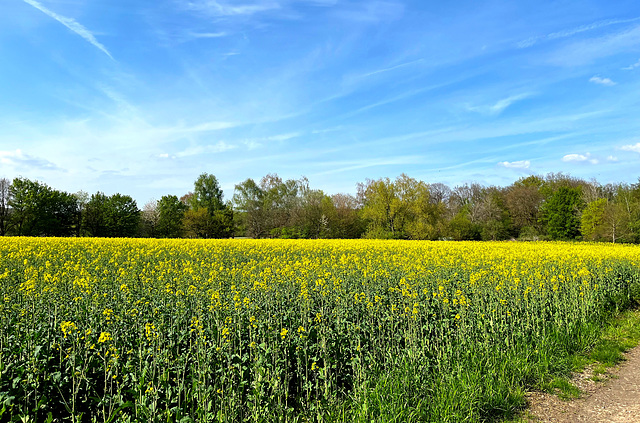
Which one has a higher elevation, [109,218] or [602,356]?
[109,218]

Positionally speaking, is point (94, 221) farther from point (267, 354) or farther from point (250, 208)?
point (267, 354)

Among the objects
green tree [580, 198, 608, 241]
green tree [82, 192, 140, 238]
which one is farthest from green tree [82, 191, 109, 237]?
green tree [580, 198, 608, 241]

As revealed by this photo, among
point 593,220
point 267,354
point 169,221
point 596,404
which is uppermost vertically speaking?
point 169,221

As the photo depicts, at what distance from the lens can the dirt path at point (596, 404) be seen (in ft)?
17.2

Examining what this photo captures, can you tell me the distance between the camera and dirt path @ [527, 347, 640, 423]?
5.23 m

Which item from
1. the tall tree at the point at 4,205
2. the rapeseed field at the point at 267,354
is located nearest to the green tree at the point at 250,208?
the tall tree at the point at 4,205

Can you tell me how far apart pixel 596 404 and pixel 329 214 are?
49298 millimetres

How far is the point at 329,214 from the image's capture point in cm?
5484

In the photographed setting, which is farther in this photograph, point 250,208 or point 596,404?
point 250,208

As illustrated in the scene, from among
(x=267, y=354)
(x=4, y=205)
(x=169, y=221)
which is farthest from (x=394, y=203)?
(x=4, y=205)

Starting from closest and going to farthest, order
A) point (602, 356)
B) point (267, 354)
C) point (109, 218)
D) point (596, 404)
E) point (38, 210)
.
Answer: point (267, 354) → point (596, 404) → point (602, 356) → point (38, 210) → point (109, 218)

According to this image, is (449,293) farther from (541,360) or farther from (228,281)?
(228,281)

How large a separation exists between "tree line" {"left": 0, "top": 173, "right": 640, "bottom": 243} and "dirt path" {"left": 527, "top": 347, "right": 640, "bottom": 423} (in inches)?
1615

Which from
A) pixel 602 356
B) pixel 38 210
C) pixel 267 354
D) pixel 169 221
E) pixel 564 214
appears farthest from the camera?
pixel 169 221
